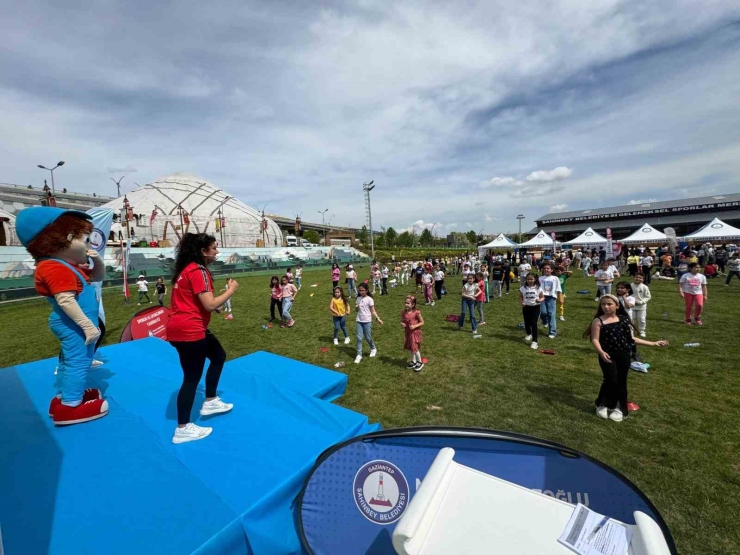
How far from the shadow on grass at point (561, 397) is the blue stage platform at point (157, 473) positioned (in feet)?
10.9

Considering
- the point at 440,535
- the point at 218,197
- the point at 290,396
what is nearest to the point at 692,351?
the point at 290,396

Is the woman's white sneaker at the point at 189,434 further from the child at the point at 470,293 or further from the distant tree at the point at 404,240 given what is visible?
the distant tree at the point at 404,240

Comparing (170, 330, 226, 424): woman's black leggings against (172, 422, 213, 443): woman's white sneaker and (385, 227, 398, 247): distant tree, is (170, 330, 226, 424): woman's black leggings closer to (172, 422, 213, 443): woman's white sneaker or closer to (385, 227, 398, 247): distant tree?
(172, 422, 213, 443): woman's white sneaker

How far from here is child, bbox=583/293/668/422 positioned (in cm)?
456

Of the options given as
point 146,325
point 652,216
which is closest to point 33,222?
point 146,325

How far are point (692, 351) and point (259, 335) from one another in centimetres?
1100

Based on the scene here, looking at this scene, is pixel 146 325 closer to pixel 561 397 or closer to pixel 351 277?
pixel 561 397

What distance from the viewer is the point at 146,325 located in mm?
7688

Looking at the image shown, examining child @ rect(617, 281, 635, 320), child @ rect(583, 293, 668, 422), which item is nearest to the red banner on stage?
child @ rect(583, 293, 668, 422)

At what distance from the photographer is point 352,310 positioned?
46.9 feet

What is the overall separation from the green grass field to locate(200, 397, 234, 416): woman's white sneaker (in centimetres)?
227

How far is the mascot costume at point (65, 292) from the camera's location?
3.10 metres

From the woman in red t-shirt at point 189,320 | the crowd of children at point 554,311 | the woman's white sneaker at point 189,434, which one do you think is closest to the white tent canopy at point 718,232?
the crowd of children at point 554,311

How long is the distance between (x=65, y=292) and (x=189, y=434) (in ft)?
5.78
